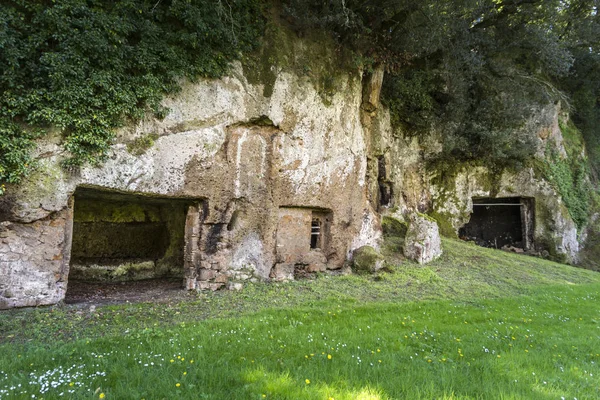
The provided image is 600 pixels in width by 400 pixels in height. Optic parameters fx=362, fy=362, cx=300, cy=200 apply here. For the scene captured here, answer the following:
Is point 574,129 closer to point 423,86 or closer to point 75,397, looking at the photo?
point 423,86

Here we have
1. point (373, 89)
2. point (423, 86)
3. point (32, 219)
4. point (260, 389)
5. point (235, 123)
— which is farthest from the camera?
point (423, 86)

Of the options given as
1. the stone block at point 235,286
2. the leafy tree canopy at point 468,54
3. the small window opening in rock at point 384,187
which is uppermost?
the leafy tree canopy at point 468,54

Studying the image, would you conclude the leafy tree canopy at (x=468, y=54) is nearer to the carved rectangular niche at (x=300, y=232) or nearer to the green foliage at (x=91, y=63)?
the green foliage at (x=91, y=63)

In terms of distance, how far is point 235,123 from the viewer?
32.0 ft

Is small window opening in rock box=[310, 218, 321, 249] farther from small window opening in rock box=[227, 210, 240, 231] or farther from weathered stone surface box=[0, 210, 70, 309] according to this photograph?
weathered stone surface box=[0, 210, 70, 309]

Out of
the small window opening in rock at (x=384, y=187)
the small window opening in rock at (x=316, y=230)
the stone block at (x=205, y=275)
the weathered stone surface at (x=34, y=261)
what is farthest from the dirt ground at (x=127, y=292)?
the small window opening in rock at (x=384, y=187)

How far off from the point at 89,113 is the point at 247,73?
4180 millimetres

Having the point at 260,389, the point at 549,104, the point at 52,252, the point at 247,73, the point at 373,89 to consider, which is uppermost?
the point at 549,104

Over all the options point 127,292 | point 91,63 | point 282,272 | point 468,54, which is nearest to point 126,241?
point 127,292

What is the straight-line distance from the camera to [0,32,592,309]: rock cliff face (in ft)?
24.5

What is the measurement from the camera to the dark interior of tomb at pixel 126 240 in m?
11.5

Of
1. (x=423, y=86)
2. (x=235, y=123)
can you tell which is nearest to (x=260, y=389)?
(x=235, y=123)

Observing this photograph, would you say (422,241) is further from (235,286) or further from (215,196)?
(215,196)

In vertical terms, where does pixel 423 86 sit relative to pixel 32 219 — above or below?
above
